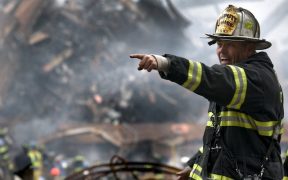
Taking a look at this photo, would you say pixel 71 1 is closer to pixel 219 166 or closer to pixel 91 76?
pixel 91 76

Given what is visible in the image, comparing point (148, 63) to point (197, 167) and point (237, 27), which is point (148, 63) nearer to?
point (237, 27)

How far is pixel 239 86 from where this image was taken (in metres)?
2.27

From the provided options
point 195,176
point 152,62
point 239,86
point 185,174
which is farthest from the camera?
point 185,174

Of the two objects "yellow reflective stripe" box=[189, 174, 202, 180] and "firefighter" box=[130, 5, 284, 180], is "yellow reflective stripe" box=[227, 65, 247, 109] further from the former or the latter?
"yellow reflective stripe" box=[189, 174, 202, 180]

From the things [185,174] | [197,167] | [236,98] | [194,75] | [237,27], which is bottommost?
[185,174]

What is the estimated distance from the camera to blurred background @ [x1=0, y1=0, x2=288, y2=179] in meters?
17.2

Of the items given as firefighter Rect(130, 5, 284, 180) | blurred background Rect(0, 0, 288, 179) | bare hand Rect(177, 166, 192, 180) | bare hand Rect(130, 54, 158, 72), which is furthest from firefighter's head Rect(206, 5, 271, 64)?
blurred background Rect(0, 0, 288, 179)

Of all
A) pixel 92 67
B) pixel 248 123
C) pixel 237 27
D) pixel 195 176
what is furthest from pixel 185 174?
pixel 92 67

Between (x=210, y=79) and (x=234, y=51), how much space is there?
1.72 feet

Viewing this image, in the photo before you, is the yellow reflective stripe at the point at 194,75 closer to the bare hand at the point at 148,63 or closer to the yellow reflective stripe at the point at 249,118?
the bare hand at the point at 148,63

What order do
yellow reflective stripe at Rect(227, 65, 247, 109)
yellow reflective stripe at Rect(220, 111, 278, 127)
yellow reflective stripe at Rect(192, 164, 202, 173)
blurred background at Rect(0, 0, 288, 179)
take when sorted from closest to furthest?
yellow reflective stripe at Rect(227, 65, 247, 109) → yellow reflective stripe at Rect(220, 111, 278, 127) → yellow reflective stripe at Rect(192, 164, 202, 173) → blurred background at Rect(0, 0, 288, 179)

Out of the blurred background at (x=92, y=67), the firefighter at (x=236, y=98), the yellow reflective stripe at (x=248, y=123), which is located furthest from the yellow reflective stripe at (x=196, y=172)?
the blurred background at (x=92, y=67)

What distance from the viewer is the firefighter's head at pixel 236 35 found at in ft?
8.61

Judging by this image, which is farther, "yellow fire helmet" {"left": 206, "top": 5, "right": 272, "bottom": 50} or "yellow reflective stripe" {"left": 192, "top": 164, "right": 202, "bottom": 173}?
"yellow reflective stripe" {"left": 192, "top": 164, "right": 202, "bottom": 173}
